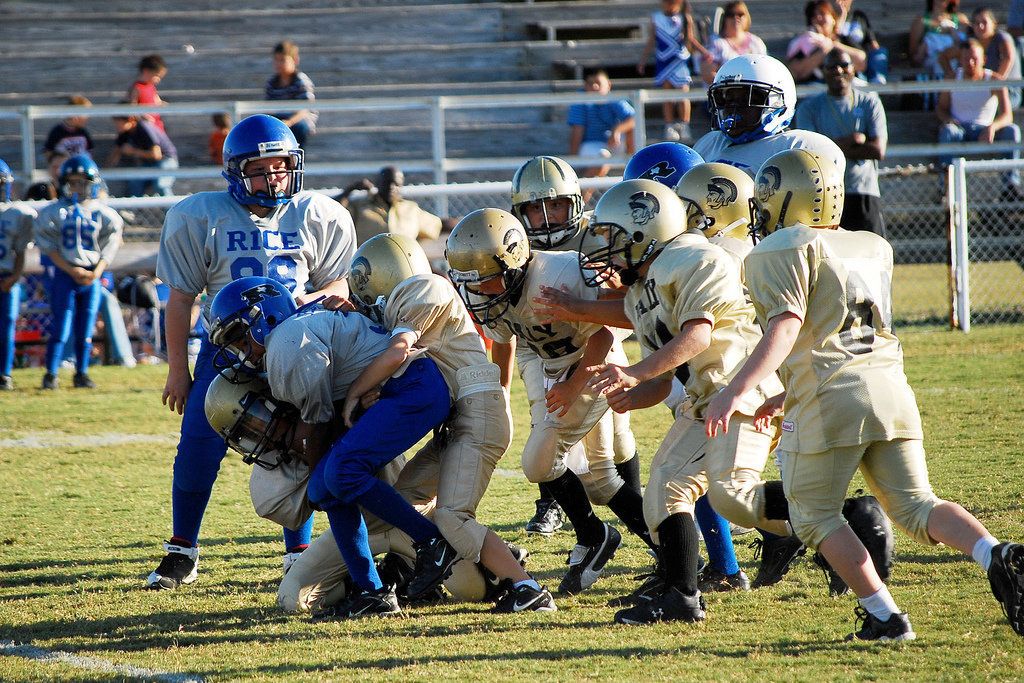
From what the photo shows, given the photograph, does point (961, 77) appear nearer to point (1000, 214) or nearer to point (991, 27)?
point (991, 27)

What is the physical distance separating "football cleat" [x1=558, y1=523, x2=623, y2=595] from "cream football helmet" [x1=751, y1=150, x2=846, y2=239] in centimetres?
141

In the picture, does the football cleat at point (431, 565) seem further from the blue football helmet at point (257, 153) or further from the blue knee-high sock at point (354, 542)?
the blue football helmet at point (257, 153)

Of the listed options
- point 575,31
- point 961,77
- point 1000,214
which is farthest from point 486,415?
point 575,31

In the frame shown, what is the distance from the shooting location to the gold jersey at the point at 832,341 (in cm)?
333

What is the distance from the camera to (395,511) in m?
3.89

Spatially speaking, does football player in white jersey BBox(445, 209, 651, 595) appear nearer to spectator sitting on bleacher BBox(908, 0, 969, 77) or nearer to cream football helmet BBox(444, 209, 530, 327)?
cream football helmet BBox(444, 209, 530, 327)

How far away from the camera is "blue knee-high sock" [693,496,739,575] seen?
4133 millimetres

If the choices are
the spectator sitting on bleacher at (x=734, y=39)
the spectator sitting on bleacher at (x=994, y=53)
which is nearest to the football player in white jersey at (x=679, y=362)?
the spectator sitting on bleacher at (x=734, y=39)

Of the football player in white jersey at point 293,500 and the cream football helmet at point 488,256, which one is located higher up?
the cream football helmet at point 488,256

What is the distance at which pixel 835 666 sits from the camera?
3.21m

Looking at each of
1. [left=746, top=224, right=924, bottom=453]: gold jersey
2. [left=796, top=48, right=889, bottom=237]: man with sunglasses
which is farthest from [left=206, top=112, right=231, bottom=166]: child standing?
[left=746, top=224, right=924, bottom=453]: gold jersey

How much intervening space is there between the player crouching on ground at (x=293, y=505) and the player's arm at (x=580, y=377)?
70cm

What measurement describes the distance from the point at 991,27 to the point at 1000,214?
323 cm

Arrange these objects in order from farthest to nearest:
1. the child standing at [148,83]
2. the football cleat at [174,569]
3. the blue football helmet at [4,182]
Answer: the child standing at [148,83] → the blue football helmet at [4,182] → the football cleat at [174,569]
